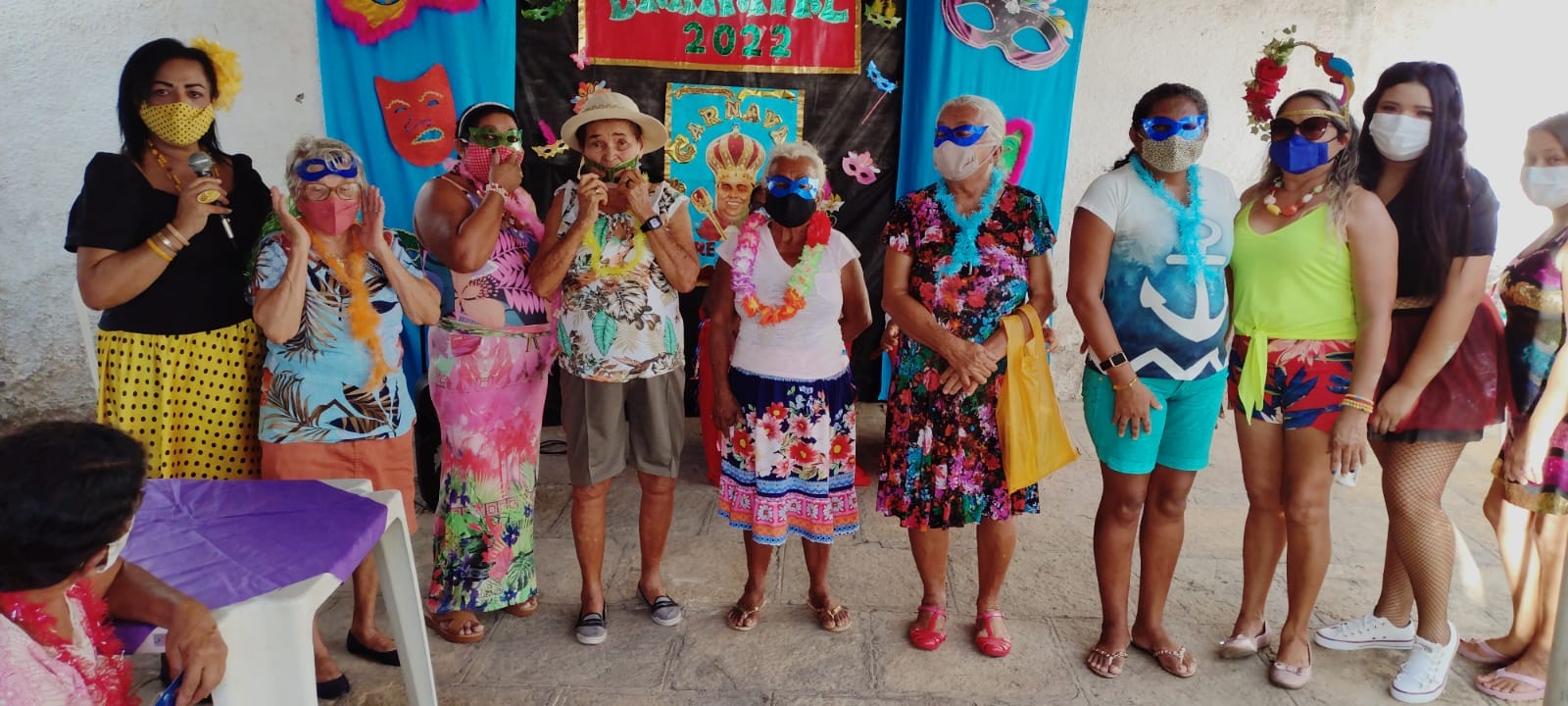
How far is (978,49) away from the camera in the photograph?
5.08 metres

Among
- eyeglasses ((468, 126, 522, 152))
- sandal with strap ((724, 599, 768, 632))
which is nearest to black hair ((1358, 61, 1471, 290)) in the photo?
sandal with strap ((724, 599, 768, 632))

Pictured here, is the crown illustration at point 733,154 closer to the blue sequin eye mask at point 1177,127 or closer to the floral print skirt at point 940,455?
the floral print skirt at point 940,455

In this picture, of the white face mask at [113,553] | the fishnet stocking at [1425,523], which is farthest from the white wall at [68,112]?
the fishnet stocking at [1425,523]

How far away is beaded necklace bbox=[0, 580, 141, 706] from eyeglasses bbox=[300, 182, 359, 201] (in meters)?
1.22

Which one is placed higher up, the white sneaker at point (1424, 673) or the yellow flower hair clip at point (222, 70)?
the yellow flower hair clip at point (222, 70)

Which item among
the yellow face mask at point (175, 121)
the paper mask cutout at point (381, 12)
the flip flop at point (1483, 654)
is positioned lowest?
the flip flop at point (1483, 654)

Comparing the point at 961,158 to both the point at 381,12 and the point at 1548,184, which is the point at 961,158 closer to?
the point at 1548,184

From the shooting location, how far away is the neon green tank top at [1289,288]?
2475mm

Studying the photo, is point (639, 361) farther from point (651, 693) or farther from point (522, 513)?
point (651, 693)

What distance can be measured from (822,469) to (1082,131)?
3.65 meters

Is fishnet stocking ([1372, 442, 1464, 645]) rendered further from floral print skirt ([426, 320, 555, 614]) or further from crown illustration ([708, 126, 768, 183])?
crown illustration ([708, 126, 768, 183])

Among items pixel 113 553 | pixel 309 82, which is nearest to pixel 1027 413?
pixel 113 553

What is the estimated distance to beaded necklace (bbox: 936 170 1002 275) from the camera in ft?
8.58

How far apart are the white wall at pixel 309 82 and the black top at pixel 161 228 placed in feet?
8.35
